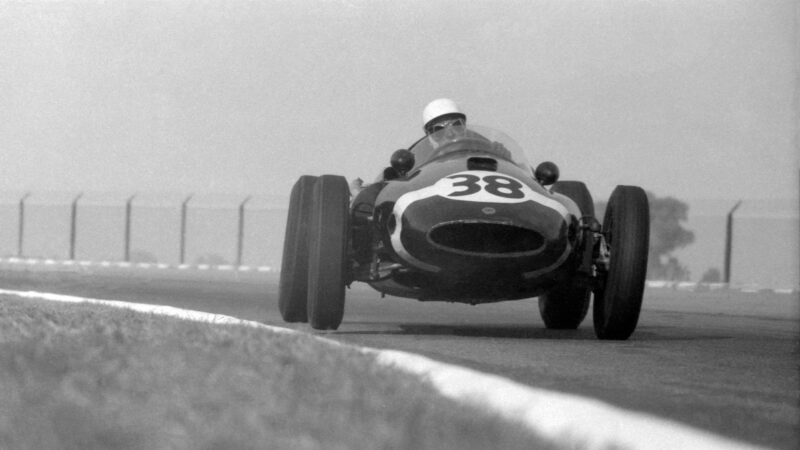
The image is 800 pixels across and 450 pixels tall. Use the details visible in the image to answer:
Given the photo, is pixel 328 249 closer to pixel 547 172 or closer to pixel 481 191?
pixel 481 191

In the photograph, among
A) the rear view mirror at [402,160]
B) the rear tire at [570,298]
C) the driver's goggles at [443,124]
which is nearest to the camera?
the rear view mirror at [402,160]

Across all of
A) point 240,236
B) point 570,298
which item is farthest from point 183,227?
point 570,298

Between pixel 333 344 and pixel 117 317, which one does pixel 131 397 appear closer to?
pixel 333 344

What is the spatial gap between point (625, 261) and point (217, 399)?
4.83m

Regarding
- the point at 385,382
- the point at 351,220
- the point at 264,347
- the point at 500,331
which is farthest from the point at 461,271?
the point at 385,382

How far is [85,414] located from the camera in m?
4.37

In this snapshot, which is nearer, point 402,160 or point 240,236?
point 402,160

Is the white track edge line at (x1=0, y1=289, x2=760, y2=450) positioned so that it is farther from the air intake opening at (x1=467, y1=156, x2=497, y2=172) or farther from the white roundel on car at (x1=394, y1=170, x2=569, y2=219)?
the air intake opening at (x1=467, y1=156, x2=497, y2=172)

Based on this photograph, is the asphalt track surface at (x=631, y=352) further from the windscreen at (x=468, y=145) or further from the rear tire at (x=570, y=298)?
the windscreen at (x=468, y=145)

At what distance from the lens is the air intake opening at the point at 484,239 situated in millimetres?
8789

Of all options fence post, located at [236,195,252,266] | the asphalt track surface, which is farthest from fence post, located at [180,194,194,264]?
the asphalt track surface

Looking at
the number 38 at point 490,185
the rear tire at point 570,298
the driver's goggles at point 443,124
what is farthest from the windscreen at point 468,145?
the number 38 at point 490,185

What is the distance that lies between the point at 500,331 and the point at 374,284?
1.18 meters

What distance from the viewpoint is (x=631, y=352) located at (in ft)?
26.2
